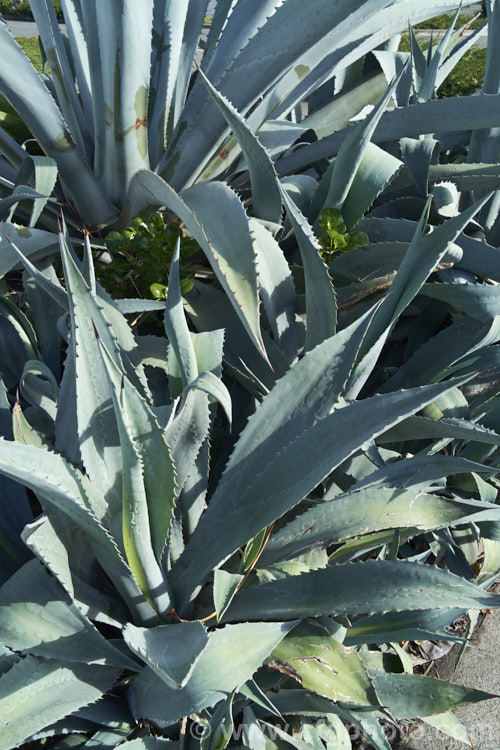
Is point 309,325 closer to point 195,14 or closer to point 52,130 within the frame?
point 52,130

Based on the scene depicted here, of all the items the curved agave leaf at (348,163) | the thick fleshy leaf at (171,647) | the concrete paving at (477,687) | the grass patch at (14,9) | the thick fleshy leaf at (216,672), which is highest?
the grass patch at (14,9)

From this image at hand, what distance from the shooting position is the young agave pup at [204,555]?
0.88m

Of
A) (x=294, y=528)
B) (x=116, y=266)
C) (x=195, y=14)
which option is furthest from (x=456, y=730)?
(x=195, y=14)

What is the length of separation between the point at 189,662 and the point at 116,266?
2.99 feet

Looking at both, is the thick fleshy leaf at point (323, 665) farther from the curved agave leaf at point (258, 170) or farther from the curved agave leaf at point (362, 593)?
the curved agave leaf at point (258, 170)

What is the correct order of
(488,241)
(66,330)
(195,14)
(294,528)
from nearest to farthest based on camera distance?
(294,528)
(66,330)
(195,14)
(488,241)

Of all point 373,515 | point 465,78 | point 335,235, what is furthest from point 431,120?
point 465,78

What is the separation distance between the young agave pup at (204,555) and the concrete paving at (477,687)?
0.88 ft

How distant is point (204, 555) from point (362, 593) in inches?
9.7

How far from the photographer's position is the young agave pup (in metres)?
0.88

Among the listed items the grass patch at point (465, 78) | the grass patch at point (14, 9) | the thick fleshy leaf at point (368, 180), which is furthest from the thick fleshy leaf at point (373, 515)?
the grass patch at point (14, 9)

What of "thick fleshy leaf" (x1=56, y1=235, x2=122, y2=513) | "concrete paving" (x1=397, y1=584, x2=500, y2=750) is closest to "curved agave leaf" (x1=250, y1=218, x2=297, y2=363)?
"thick fleshy leaf" (x1=56, y1=235, x2=122, y2=513)

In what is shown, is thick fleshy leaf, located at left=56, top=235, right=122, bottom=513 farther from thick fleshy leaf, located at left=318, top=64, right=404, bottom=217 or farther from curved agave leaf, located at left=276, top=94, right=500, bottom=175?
curved agave leaf, located at left=276, top=94, right=500, bottom=175

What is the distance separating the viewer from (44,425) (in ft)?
4.11
